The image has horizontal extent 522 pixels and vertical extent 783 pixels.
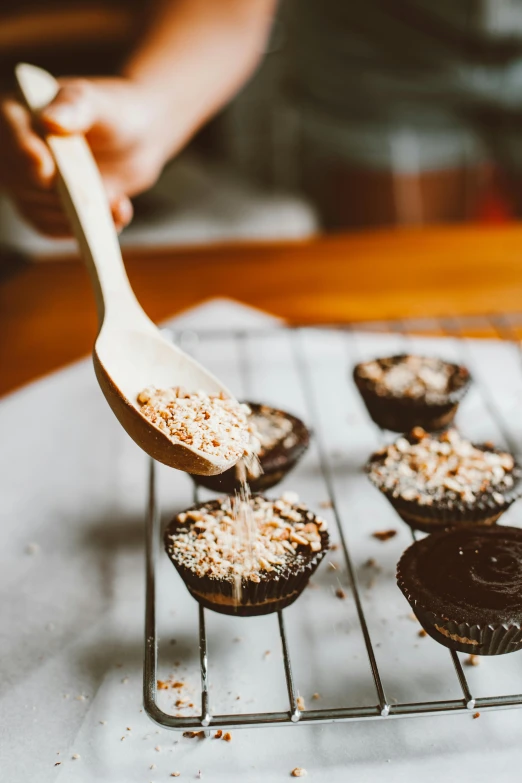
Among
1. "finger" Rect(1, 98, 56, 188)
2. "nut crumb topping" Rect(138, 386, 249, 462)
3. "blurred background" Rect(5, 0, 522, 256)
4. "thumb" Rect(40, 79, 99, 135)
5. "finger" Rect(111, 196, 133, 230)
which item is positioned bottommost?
"blurred background" Rect(5, 0, 522, 256)

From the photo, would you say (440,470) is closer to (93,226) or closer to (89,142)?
(93,226)

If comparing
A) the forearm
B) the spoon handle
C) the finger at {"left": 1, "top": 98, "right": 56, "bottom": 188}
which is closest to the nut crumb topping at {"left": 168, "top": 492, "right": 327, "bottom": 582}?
the spoon handle

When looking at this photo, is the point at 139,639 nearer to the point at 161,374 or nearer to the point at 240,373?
the point at 161,374

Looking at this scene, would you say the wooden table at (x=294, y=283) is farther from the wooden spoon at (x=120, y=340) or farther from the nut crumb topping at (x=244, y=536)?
the nut crumb topping at (x=244, y=536)

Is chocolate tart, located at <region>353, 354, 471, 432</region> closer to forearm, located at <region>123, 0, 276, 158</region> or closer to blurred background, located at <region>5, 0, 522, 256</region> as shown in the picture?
forearm, located at <region>123, 0, 276, 158</region>

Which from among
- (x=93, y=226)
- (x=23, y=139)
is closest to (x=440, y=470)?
(x=93, y=226)

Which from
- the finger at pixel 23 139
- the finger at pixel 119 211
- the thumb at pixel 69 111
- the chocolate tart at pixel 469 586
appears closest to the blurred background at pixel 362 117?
the finger at pixel 119 211
